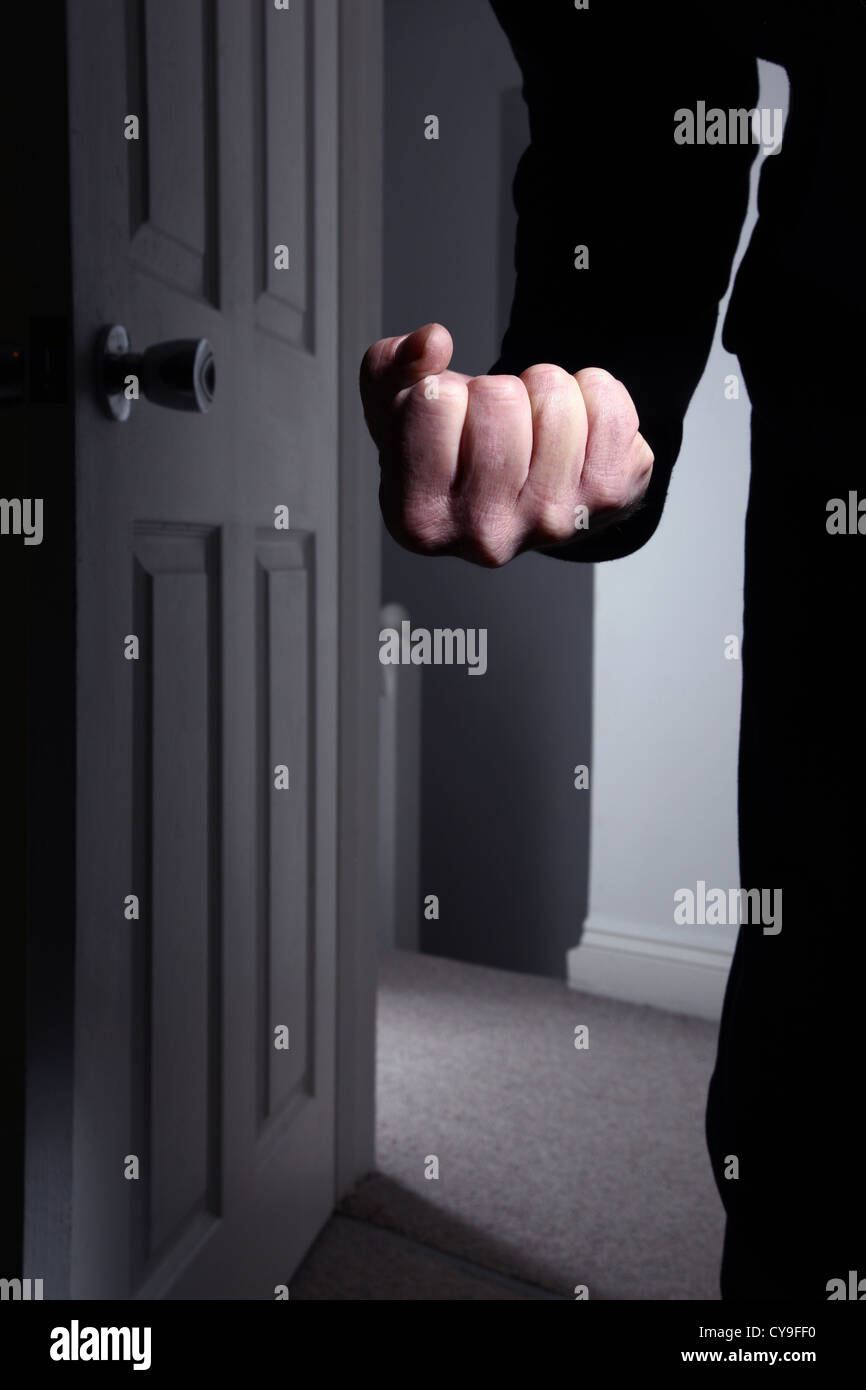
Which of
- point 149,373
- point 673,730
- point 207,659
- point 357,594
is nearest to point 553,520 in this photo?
point 149,373

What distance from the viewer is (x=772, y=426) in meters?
0.52

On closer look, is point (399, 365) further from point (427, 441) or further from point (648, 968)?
point (648, 968)

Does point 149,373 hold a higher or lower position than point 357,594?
higher

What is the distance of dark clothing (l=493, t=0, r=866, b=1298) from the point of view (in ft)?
1.61

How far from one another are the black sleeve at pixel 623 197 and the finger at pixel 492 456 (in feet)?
0.63

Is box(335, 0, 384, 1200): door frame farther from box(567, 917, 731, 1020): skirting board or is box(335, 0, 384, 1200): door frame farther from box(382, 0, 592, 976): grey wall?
box(382, 0, 592, 976): grey wall

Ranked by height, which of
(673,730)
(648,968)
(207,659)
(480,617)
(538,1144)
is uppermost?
(480,617)

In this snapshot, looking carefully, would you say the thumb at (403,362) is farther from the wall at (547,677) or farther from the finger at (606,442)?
the wall at (547,677)

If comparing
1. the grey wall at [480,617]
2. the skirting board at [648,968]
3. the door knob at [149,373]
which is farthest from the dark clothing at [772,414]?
the grey wall at [480,617]

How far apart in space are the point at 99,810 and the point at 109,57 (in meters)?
0.52

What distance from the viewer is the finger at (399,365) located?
35 centimetres

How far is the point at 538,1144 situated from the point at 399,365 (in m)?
1.53

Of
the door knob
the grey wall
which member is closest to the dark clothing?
the door knob
